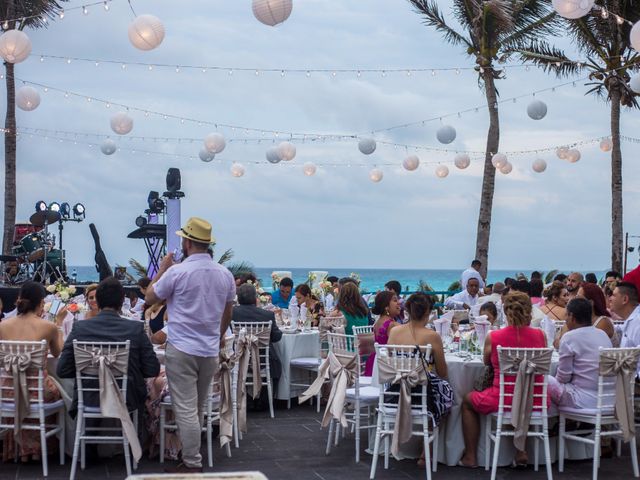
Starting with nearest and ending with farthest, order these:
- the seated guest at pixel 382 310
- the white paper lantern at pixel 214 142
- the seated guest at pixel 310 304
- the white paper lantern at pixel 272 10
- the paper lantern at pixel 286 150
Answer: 1. the seated guest at pixel 382 310
2. the white paper lantern at pixel 272 10
3. the seated guest at pixel 310 304
4. the white paper lantern at pixel 214 142
5. the paper lantern at pixel 286 150

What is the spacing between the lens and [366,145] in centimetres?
1666

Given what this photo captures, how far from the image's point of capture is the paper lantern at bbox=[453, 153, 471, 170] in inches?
693

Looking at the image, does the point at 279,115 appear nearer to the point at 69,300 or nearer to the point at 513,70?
the point at 513,70

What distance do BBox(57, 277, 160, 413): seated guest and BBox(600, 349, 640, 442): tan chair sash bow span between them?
3.11 metres

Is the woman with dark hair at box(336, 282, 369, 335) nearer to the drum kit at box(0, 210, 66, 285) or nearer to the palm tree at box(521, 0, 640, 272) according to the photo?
the drum kit at box(0, 210, 66, 285)

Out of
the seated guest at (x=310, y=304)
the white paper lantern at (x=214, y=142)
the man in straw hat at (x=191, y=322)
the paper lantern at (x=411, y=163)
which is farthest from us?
the paper lantern at (x=411, y=163)

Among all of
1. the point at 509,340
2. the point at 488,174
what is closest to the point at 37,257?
the point at 488,174

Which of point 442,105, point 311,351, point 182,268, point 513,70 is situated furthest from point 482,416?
point 442,105

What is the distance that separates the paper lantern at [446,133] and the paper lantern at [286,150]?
305 cm

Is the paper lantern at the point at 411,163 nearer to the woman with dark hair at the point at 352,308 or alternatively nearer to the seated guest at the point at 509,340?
the woman with dark hair at the point at 352,308

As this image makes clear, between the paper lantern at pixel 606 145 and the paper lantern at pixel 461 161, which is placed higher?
the paper lantern at pixel 606 145

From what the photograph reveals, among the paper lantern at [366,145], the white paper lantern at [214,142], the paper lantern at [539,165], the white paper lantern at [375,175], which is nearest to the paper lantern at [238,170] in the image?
the white paper lantern at [375,175]

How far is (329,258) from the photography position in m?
40.6

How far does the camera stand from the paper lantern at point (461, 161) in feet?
57.8
